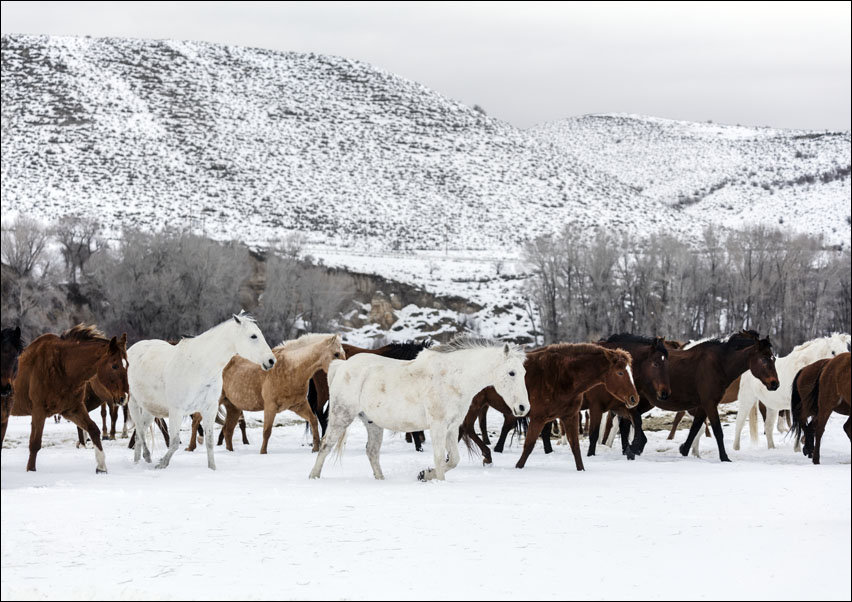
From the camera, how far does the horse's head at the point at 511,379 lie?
453 inches

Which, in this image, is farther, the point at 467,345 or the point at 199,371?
the point at 199,371

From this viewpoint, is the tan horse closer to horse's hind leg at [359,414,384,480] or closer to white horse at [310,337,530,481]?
horse's hind leg at [359,414,384,480]

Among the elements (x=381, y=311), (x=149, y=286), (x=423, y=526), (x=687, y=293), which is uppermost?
(x=687, y=293)

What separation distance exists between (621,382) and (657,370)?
1810 mm

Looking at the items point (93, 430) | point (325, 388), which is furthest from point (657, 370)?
point (93, 430)

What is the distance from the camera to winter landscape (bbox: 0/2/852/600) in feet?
26.5

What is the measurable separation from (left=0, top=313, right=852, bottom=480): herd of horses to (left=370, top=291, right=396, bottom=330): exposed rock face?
4754 centimetres

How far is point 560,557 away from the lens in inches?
288

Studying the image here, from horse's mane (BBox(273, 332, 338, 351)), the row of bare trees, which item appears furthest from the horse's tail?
the row of bare trees

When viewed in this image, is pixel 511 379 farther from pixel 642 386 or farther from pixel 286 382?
pixel 286 382

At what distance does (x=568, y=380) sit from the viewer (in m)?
13.5

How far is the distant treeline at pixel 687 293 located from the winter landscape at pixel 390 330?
11.8 inches

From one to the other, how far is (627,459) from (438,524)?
716 centimetres

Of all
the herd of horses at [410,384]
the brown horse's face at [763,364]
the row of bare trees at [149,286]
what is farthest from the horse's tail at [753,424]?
the row of bare trees at [149,286]
